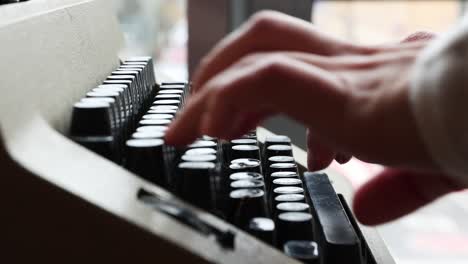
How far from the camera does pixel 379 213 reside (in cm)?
69

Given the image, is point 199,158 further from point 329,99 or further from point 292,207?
point 329,99

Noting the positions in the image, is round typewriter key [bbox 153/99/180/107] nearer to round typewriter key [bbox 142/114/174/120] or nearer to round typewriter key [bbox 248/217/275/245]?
round typewriter key [bbox 142/114/174/120]

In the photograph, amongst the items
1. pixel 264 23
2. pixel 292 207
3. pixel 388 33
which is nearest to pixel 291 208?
pixel 292 207

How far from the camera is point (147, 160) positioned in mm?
701

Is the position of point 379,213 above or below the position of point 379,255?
above

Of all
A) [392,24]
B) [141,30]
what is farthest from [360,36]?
[141,30]

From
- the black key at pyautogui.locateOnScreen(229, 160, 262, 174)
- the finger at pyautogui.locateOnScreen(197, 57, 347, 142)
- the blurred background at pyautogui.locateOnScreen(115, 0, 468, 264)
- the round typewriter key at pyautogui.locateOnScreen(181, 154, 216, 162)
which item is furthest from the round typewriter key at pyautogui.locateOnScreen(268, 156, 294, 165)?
the blurred background at pyautogui.locateOnScreen(115, 0, 468, 264)

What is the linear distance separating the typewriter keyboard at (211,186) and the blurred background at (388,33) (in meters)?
1.31

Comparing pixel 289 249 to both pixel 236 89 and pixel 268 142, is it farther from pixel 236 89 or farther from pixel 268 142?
pixel 268 142

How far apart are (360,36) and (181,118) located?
4066 mm

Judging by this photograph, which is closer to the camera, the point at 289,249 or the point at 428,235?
the point at 289,249

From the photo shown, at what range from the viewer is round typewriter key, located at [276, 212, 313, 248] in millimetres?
706

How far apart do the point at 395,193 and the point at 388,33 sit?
414 centimetres

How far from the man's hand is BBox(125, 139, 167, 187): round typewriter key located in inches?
1.5
